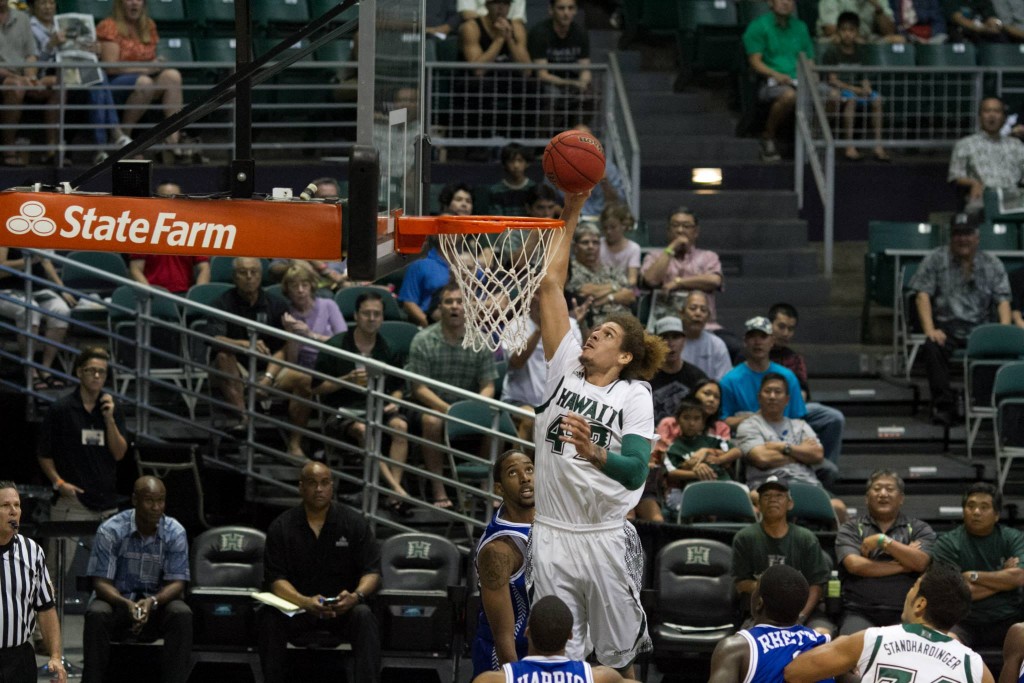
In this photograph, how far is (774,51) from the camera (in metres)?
14.6

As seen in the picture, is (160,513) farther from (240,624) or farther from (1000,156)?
(1000,156)

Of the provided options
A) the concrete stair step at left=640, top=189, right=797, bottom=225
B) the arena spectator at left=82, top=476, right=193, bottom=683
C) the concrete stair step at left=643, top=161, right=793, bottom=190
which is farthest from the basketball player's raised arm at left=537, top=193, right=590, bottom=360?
the concrete stair step at left=643, top=161, right=793, bottom=190

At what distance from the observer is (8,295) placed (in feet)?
34.8

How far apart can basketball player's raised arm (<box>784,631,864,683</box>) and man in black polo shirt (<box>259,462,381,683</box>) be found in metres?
3.20

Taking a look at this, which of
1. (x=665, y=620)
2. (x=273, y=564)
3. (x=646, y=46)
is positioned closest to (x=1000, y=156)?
(x=646, y=46)

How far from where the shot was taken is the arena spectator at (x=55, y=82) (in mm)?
13156

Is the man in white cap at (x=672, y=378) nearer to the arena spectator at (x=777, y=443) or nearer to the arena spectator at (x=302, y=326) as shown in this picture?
the arena spectator at (x=777, y=443)

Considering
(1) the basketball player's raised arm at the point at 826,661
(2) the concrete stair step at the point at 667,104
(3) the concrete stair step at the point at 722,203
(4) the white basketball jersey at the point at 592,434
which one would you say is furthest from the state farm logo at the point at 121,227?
(2) the concrete stair step at the point at 667,104

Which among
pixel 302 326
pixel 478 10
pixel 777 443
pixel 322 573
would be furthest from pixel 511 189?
pixel 322 573

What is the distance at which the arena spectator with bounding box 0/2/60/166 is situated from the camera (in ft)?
42.6

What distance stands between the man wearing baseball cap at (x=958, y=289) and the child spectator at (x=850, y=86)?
2567mm

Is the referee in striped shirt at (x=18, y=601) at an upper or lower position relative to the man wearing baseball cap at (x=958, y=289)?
lower

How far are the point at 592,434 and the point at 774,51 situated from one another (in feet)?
29.1

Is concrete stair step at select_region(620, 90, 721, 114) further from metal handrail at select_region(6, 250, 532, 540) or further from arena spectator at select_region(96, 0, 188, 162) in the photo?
metal handrail at select_region(6, 250, 532, 540)
